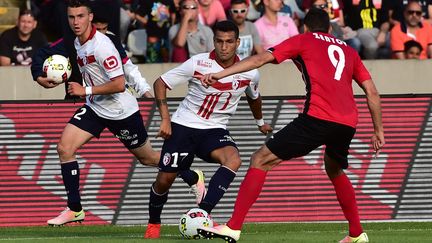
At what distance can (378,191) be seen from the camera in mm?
16281

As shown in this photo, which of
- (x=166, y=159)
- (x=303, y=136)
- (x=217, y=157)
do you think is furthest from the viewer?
(x=166, y=159)

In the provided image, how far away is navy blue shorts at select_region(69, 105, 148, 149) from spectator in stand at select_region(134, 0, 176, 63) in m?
4.56

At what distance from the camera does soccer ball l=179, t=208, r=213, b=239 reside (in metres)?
11.7

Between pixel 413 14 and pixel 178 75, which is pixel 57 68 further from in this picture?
pixel 413 14

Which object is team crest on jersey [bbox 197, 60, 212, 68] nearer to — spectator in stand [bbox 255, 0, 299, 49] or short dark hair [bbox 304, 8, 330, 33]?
short dark hair [bbox 304, 8, 330, 33]

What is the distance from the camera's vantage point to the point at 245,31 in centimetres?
1859

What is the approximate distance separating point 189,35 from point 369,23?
9.40 feet

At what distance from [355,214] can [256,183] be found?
1.15 meters

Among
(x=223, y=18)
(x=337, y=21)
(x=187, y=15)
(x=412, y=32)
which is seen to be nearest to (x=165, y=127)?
(x=187, y=15)

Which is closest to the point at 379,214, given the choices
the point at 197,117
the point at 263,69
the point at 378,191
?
the point at 378,191

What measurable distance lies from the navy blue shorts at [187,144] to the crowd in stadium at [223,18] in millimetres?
5313

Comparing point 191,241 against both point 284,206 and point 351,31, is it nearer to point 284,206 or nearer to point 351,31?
point 284,206

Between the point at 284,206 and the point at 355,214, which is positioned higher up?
the point at 355,214

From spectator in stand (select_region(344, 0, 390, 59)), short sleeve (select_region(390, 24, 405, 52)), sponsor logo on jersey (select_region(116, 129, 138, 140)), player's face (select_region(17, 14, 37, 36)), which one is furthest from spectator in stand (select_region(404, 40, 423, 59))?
sponsor logo on jersey (select_region(116, 129, 138, 140))
